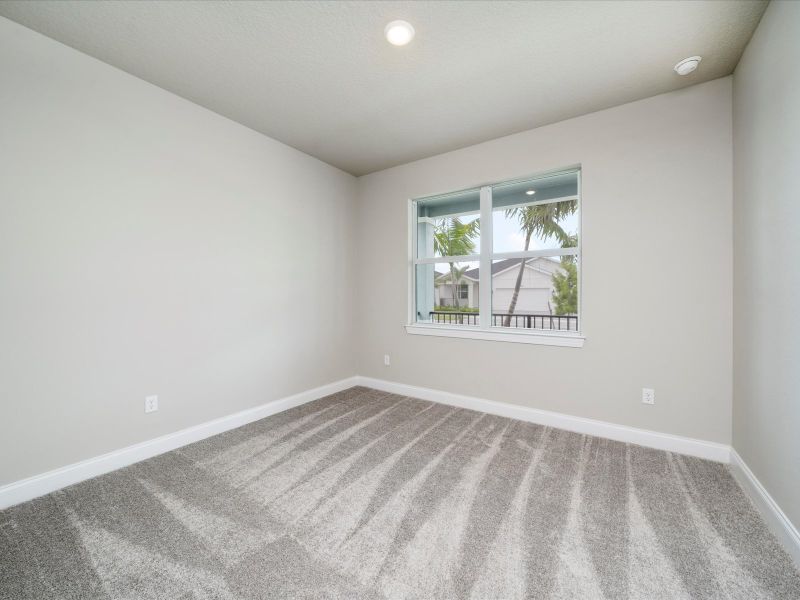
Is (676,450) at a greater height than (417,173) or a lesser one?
lesser

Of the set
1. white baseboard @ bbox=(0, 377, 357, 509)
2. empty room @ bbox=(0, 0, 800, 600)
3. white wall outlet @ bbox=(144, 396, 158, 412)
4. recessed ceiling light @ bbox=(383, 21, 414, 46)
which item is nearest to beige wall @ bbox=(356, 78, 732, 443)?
empty room @ bbox=(0, 0, 800, 600)

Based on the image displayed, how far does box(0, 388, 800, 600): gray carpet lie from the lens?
51.3 inches

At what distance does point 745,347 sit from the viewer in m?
2.01

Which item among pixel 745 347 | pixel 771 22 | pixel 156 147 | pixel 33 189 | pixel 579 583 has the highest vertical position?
pixel 771 22

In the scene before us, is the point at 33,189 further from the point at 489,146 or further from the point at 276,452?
the point at 489,146

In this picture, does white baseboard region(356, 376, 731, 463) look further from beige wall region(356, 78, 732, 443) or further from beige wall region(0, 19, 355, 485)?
beige wall region(0, 19, 355, 485)

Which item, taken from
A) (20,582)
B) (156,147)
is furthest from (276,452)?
(156,147)

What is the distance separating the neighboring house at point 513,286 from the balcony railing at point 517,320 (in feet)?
0.17

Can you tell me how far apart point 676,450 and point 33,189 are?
4.36m

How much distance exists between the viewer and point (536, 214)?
10.0 feet

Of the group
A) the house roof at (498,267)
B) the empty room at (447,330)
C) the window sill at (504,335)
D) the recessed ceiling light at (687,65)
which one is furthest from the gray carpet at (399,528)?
the recessed ceiling light at (687,65)

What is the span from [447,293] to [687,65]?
2455 millimetres

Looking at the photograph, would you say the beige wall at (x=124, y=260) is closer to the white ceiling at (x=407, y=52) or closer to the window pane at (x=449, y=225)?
the white ceiling at (x=407, y=52)

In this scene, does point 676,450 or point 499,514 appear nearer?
point 499,514
